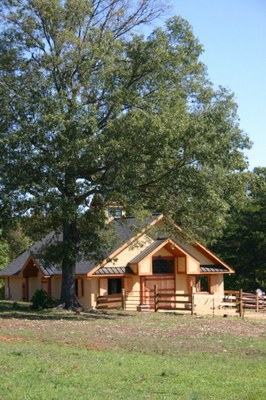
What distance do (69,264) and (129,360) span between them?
56.5 ft

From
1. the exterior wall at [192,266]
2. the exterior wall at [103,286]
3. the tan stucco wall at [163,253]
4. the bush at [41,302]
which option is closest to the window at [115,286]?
the exterior wall at [103,286]

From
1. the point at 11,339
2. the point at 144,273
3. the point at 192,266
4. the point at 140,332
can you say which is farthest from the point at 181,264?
the point at 11,339

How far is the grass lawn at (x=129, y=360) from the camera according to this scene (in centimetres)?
1204

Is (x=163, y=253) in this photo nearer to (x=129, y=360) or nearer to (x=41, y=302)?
(x=41, y=302)

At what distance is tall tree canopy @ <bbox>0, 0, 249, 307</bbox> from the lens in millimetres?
27188

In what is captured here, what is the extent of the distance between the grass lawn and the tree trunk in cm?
472

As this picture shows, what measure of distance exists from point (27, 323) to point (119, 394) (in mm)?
14516

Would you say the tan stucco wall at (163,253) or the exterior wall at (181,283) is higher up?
the tan stucco wall at (163,253)

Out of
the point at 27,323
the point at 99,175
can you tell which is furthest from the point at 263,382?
the point at 99,175

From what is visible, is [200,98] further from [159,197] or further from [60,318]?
[60,318]

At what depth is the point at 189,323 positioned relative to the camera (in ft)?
92.9

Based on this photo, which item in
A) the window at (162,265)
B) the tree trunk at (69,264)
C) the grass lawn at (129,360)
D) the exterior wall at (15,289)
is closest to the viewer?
the grass lawn at (129,360)

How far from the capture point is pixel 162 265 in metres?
42.8

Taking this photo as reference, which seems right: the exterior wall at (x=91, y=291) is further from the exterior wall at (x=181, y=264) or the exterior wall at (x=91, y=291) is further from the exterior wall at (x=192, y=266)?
the exterior wall at (x=192, y=266)
